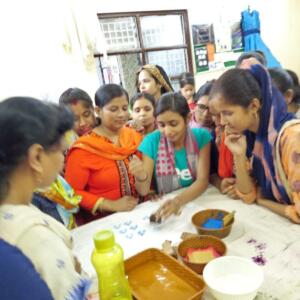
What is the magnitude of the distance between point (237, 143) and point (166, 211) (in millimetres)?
489

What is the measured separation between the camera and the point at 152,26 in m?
4.34

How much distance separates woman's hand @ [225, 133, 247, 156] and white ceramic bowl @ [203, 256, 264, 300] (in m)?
0.68

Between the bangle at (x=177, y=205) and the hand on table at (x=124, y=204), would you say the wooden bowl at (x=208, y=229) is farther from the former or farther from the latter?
the hand on table at (x=124, y=204)

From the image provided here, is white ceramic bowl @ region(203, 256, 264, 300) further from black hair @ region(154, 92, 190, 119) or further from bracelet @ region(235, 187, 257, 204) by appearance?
black hair @ region(154, 92, 190, 119)

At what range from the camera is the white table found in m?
0.88

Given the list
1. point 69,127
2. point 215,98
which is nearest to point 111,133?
point 215,98

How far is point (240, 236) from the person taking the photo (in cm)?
112

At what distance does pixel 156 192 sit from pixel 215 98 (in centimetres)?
71

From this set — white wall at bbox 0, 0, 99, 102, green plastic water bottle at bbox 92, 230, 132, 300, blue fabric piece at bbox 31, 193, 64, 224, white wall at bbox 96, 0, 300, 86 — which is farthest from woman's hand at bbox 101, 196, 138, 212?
white wall at bbox 96, 0, 300, 86

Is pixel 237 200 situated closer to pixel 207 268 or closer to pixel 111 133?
pixel 207 268

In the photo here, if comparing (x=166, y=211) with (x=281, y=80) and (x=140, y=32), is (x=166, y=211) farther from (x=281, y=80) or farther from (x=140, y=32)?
(x=140, y=32)

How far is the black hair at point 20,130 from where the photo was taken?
63 cm

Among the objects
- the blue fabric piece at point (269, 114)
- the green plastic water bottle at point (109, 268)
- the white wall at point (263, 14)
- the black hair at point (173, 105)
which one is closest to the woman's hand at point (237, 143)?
the blue fabric piece at point (269, 114)

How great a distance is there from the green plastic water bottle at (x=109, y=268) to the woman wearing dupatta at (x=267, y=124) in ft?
2.47
